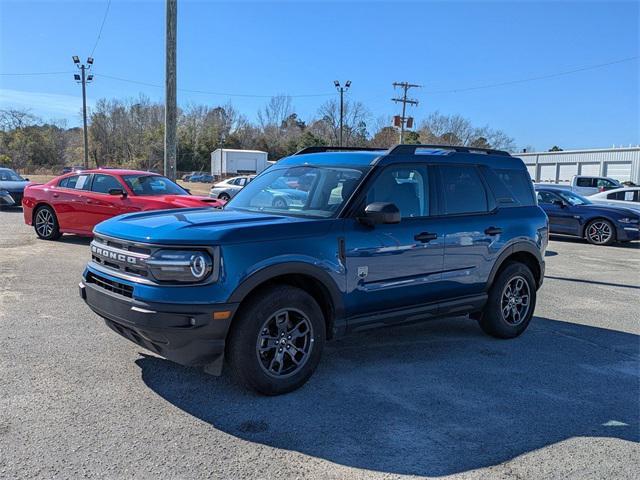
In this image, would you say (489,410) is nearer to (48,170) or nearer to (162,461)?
(162,461)

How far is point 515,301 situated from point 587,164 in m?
56.7

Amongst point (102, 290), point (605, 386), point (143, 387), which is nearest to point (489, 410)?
point (605, 386)

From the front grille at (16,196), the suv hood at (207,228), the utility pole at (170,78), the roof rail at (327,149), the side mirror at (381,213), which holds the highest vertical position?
the utility pole at (170,78)

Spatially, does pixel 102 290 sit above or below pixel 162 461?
above

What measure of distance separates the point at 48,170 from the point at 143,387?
237ft

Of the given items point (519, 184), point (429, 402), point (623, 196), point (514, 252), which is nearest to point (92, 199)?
point (519, 184)

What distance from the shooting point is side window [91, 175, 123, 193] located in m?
11.1

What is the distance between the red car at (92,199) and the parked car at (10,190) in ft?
25.2

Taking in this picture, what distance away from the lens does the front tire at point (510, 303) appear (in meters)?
5.77

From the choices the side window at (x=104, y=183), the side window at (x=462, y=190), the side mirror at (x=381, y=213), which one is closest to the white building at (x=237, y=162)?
the side window at (x=104, y=183)

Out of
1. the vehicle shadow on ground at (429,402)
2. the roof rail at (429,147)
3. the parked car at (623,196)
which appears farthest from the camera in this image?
the parked car at (623,196)

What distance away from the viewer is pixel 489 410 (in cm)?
409

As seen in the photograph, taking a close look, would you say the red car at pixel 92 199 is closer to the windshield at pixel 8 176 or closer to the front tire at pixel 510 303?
the front tire at pixel 510 303

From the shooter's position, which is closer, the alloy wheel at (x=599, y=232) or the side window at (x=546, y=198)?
the alloy wheel at (x=599, y=232)
